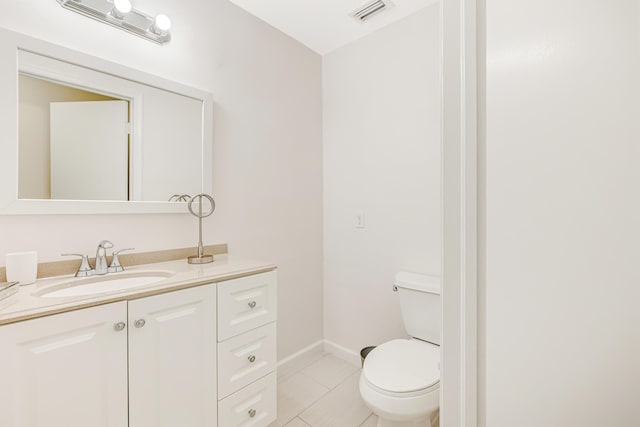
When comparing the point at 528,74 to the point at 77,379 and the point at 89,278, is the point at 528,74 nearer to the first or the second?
the point at 77,379

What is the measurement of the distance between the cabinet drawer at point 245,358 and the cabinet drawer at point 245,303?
0.13 ft

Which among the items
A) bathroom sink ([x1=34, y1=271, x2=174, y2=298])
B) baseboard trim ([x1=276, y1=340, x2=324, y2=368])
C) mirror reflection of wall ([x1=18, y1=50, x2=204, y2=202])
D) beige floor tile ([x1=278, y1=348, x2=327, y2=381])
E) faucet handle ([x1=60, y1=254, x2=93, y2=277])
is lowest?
beige floor tile ([x1=278, y1=348, x2=327, y2=381])

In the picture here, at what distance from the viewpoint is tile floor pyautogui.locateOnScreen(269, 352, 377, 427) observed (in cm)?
156

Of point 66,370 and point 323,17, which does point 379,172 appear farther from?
point 66,370

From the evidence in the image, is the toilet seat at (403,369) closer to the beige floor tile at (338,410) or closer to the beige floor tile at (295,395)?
the beige floor tile at (338,410)

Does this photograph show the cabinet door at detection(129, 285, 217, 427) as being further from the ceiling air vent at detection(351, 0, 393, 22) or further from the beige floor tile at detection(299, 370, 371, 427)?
the ceiling air vent at detection(351, 0, 393, 22)

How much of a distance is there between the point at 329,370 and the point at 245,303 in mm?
1138

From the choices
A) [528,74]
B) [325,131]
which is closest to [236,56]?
[325,131]

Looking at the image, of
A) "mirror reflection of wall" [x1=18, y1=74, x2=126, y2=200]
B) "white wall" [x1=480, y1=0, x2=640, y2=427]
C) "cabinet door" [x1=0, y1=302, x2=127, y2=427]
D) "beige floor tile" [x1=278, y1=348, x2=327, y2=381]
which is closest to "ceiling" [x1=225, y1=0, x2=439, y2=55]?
"mirror reflection of wall" [x1=18, y1=74, x2=126, y2=200]

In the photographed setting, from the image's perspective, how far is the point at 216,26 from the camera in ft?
5.46

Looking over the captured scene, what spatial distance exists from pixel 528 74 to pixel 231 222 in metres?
1.58

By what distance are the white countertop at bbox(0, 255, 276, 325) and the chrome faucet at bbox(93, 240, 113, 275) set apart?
4 cm

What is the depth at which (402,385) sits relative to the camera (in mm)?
1197

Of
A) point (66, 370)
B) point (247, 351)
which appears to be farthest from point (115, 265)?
point (247, 351)
